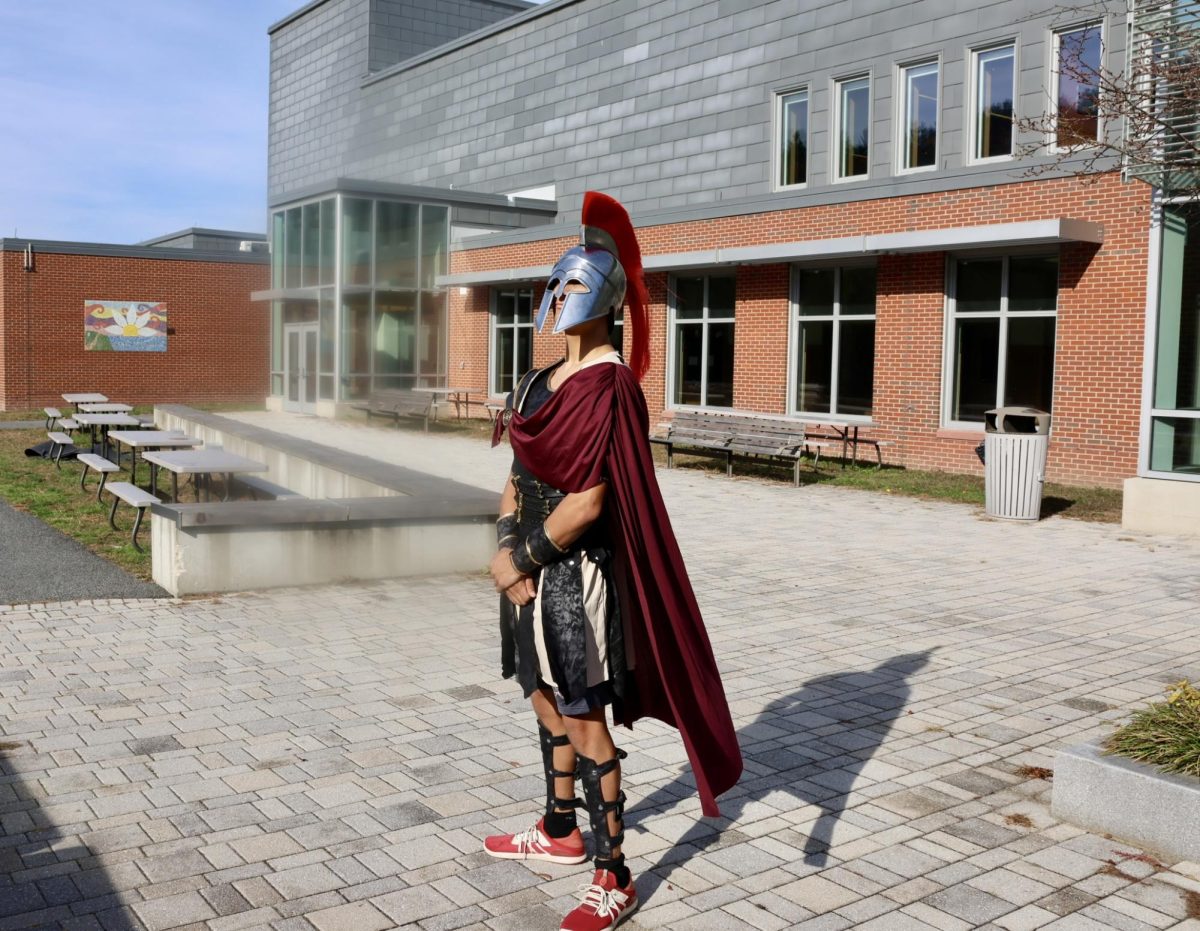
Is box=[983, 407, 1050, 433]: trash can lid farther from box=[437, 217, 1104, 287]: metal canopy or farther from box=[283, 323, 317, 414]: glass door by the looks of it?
box=[283, 323, 317, 414]: glass door

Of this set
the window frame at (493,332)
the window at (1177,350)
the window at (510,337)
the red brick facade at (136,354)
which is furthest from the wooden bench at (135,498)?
the red brick facade at (136,354)

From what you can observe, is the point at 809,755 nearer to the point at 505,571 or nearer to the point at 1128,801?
the point at 1128,801

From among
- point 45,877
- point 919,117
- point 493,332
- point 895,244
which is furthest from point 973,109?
point 45,877

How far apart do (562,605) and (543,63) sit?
29.5 metres

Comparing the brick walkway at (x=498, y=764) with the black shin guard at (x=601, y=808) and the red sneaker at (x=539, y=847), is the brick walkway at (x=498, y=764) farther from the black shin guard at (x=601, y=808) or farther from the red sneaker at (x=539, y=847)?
the black shin guard at (x=601, y=808)

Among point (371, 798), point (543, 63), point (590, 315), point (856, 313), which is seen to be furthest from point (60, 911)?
point (543, 63)

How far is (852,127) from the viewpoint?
2097cm

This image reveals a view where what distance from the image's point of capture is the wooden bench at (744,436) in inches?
634

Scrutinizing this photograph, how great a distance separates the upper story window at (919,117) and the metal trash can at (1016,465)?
7.89m

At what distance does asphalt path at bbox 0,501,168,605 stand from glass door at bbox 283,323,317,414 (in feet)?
62.2

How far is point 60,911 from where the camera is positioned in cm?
345

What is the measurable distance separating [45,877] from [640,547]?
2105mm

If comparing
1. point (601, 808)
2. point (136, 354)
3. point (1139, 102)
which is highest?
point (1139, 102)

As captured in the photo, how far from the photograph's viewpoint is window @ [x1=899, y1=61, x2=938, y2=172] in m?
19.4
